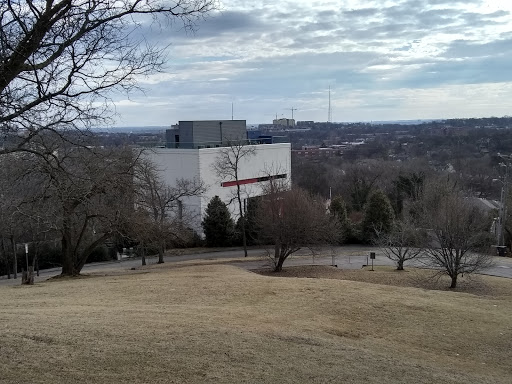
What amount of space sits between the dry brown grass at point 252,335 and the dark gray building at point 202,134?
1416 inches

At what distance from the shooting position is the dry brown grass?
267 inches

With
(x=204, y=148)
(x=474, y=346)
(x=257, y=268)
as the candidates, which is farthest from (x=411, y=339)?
(x=204, y=148)

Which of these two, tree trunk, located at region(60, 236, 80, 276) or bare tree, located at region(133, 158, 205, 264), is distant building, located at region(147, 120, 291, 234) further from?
tree trunk, located at region(60, 236, 80, 276)

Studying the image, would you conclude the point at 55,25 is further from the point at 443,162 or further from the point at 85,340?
the point at 443,162

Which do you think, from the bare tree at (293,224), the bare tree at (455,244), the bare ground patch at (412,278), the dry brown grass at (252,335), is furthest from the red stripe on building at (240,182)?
the dry brown grass at (252,335)

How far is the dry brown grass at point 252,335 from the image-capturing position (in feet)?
22.3

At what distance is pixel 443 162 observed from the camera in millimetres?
93188

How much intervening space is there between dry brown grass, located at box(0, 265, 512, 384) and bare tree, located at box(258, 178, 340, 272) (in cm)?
815

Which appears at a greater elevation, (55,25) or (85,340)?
(55,25)

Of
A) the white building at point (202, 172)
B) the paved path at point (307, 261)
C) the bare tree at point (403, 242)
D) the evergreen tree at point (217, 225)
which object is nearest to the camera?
the bare tree at point (403, 242)

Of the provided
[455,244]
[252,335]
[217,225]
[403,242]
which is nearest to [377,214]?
[217,225]

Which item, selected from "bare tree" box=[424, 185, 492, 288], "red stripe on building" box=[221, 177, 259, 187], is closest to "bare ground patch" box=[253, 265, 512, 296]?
"bare tree" box=[424, 185, 492, 288]

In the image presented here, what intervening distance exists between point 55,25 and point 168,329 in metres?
5.28

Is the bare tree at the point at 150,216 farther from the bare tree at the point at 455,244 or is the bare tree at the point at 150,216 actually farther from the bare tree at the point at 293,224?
the bare tree at the point at 455,244
